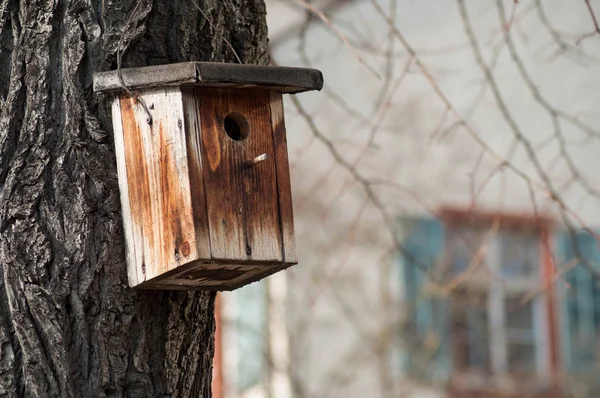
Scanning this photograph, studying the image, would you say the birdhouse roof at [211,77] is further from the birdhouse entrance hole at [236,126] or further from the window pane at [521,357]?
the window pane at [521,357]

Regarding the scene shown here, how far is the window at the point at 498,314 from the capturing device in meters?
8.04

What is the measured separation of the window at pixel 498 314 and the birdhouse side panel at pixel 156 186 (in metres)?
6.02

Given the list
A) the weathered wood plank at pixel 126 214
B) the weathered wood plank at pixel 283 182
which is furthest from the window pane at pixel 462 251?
the weathered wood plank at pixel 126 214

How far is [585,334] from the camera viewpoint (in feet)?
27.4

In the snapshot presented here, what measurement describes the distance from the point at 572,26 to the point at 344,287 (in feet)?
10.3

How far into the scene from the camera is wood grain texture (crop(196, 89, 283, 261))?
1908 mm

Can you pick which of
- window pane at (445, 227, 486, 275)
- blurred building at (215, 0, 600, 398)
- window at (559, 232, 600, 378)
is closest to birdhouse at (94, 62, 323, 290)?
blurred building at (215, 0, 600, 398)

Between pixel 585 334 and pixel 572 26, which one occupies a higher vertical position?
pixel 572 26

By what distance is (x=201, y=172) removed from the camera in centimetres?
190

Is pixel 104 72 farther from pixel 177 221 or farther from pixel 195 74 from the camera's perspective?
pixel 177 221

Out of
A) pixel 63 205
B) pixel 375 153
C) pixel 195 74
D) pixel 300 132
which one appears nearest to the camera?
pixel 195 74

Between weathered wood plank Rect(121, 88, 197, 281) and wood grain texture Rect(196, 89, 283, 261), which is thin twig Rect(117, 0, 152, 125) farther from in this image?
wood grain texture Rect(196, 89, 283, 261)

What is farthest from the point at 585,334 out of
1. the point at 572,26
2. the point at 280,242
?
the point at 280,242

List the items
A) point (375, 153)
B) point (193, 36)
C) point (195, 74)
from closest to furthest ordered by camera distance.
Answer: point (195, 74) < point (193, 36) < point (375, 153)
